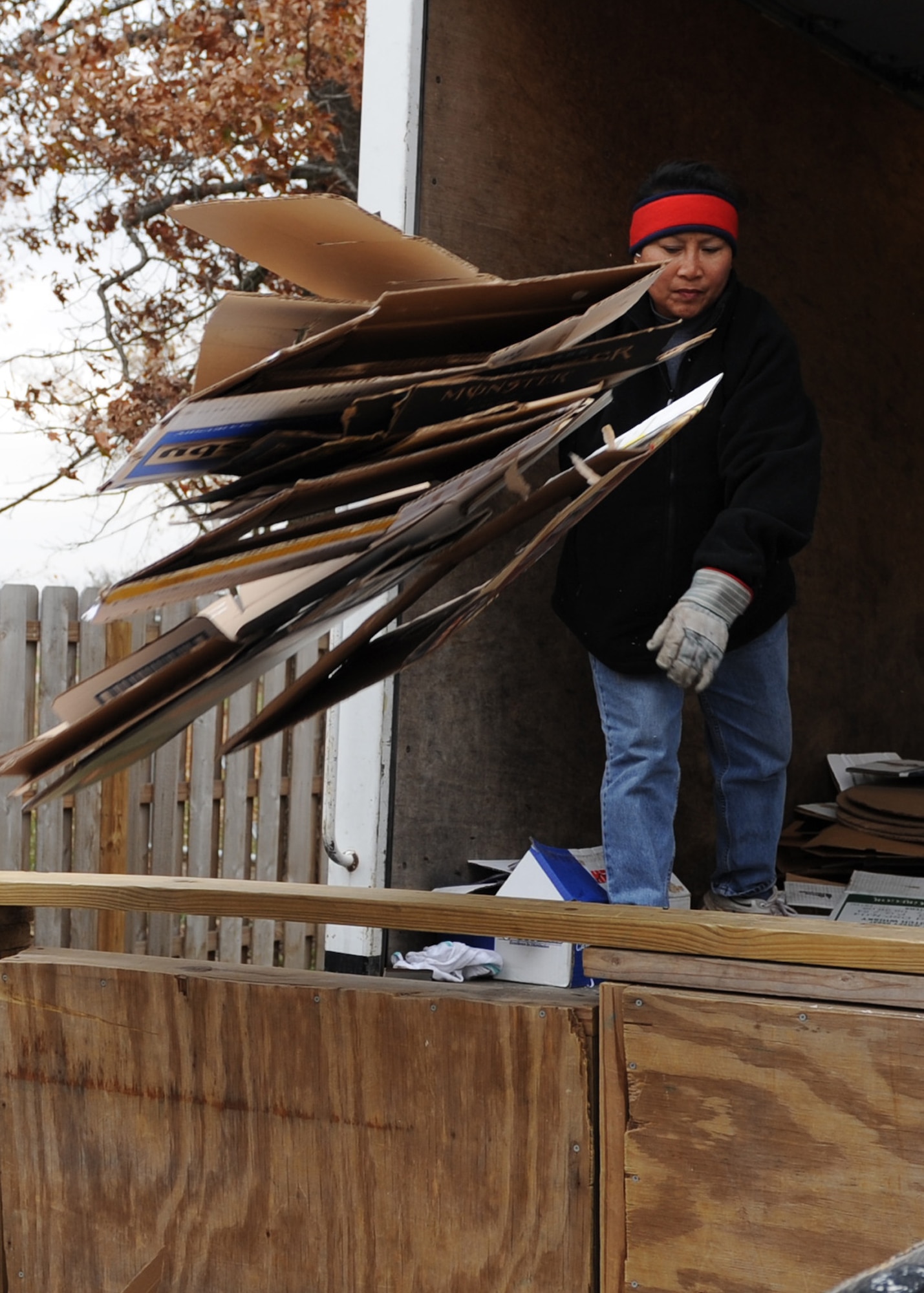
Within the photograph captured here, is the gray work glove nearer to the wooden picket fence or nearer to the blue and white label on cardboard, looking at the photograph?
the blue and white label on cardboard

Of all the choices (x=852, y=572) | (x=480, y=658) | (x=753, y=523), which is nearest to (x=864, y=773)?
(x=852, y=572)

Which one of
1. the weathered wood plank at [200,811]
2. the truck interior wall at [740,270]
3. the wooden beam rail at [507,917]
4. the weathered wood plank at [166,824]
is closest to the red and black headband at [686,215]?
the truck interior wall at [740,270]

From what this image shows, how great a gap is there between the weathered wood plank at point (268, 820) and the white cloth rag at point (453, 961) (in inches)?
122

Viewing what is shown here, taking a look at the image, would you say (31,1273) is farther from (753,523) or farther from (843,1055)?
(753,523)

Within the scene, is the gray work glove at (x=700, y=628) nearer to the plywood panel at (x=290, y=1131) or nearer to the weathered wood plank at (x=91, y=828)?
the plywood panel at (x=290, y=1131)

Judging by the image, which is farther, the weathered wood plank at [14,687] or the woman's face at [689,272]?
the weathered wood plank at [14,687]

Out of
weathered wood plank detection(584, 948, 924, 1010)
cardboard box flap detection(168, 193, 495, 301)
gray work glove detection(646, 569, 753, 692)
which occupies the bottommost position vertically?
weathered wood plank detection(584, 948, 924, 1010)

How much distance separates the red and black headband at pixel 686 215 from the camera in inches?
94.6

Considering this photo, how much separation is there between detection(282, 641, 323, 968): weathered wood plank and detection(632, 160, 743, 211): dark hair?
349cm

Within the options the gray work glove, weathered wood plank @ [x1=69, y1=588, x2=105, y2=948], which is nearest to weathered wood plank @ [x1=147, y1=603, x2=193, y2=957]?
weathered wood plank @ [x1=69, y1=588, x2=105, y2=948]

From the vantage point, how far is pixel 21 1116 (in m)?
1.36

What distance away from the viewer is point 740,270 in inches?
140

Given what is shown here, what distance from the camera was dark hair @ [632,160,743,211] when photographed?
2.42 metres

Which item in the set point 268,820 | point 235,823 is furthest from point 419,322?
point 268,820
